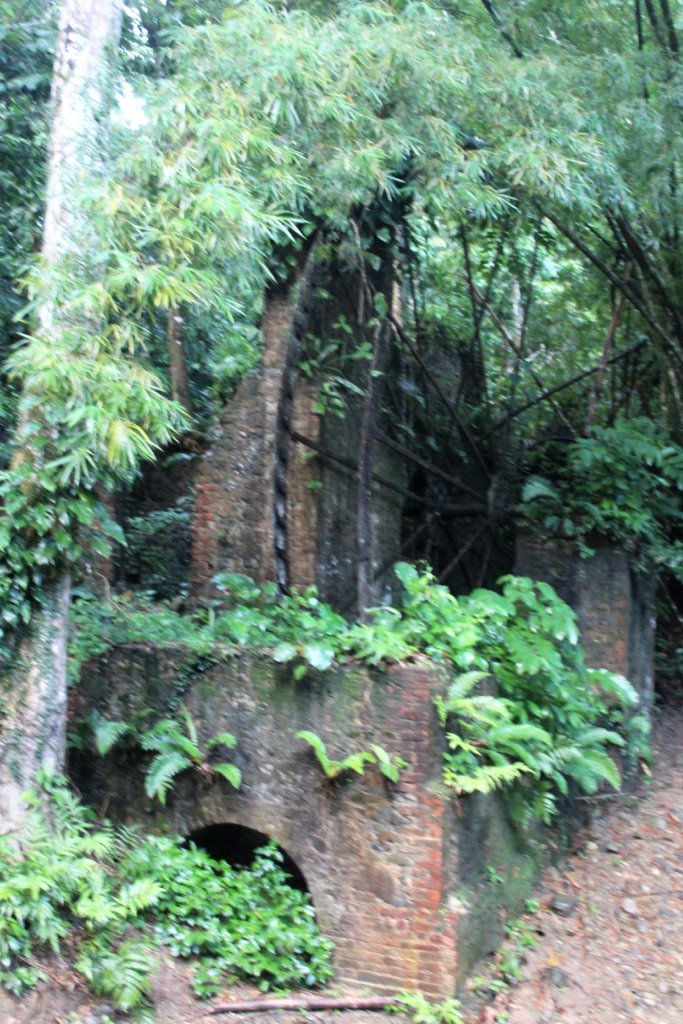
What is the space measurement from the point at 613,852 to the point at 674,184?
5.98m

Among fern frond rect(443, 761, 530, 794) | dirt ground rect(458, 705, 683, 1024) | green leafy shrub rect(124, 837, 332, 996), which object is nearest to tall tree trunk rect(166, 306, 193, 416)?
green leafy shrub rect(124, 837, 332, 996)

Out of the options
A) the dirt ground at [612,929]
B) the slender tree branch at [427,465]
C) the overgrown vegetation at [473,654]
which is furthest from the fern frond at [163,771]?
the slender tree branch at [427,465]

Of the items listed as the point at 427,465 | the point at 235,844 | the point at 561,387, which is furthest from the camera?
the point at 561,387

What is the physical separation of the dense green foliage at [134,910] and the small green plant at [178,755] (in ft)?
1.47

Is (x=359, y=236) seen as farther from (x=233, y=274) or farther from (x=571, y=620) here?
(x=571, y=620)

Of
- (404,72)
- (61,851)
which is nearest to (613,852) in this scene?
(61,851)

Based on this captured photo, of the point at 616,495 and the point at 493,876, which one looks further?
the point at 616,495

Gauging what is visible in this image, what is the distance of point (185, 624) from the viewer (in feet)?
26.6

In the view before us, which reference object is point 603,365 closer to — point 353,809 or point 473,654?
point 473,654

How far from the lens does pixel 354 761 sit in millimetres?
6602

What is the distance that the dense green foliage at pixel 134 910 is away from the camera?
595 cm

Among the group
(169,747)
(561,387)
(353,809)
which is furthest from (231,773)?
(561,387)

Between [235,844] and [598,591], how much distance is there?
4.16 metres

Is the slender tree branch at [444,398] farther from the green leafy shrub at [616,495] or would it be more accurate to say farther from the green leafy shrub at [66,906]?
the green leafy shrub at [66,906]
